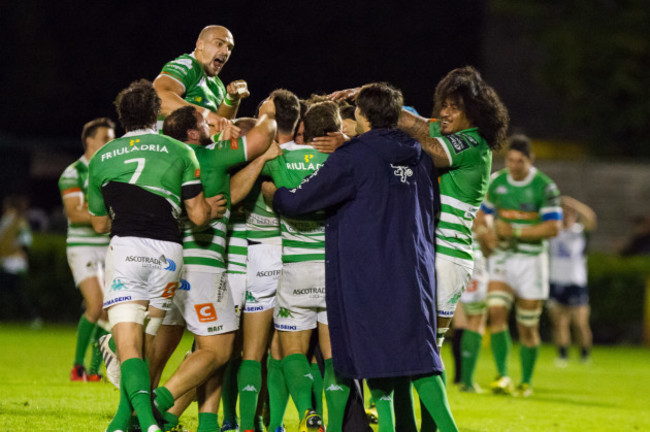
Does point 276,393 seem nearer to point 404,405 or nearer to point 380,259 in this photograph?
point 404,405

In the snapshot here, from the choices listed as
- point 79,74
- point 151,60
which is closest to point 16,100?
point 79,74

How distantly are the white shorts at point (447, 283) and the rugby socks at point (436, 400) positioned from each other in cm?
70

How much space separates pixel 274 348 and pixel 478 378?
20.4ft

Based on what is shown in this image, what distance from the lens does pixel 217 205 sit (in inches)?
266

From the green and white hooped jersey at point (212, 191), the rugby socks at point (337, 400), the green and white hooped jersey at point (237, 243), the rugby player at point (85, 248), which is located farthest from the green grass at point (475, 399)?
the green and white hooped jersey at point (212, 191)

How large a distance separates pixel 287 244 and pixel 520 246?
5.32m

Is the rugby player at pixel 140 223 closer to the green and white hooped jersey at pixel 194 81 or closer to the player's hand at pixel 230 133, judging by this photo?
the player's hand at pixel 230 133

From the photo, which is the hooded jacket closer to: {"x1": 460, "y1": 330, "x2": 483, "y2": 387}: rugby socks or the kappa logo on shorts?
the kappa logo on shorts

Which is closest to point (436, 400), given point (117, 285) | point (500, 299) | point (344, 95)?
point (117, 285)

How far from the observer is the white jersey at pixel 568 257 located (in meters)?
17.1

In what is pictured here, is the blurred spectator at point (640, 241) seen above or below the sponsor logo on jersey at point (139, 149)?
below

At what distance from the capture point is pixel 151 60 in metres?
30.0

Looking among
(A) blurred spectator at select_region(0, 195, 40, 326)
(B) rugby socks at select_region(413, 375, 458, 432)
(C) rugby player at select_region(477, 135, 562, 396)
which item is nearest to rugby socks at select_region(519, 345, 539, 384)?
(C) rugby player at select_region(477, 135, 562, 396)

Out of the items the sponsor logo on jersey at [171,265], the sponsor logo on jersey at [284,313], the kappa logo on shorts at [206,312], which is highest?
the sponsor logo on jersey at [171,265]
